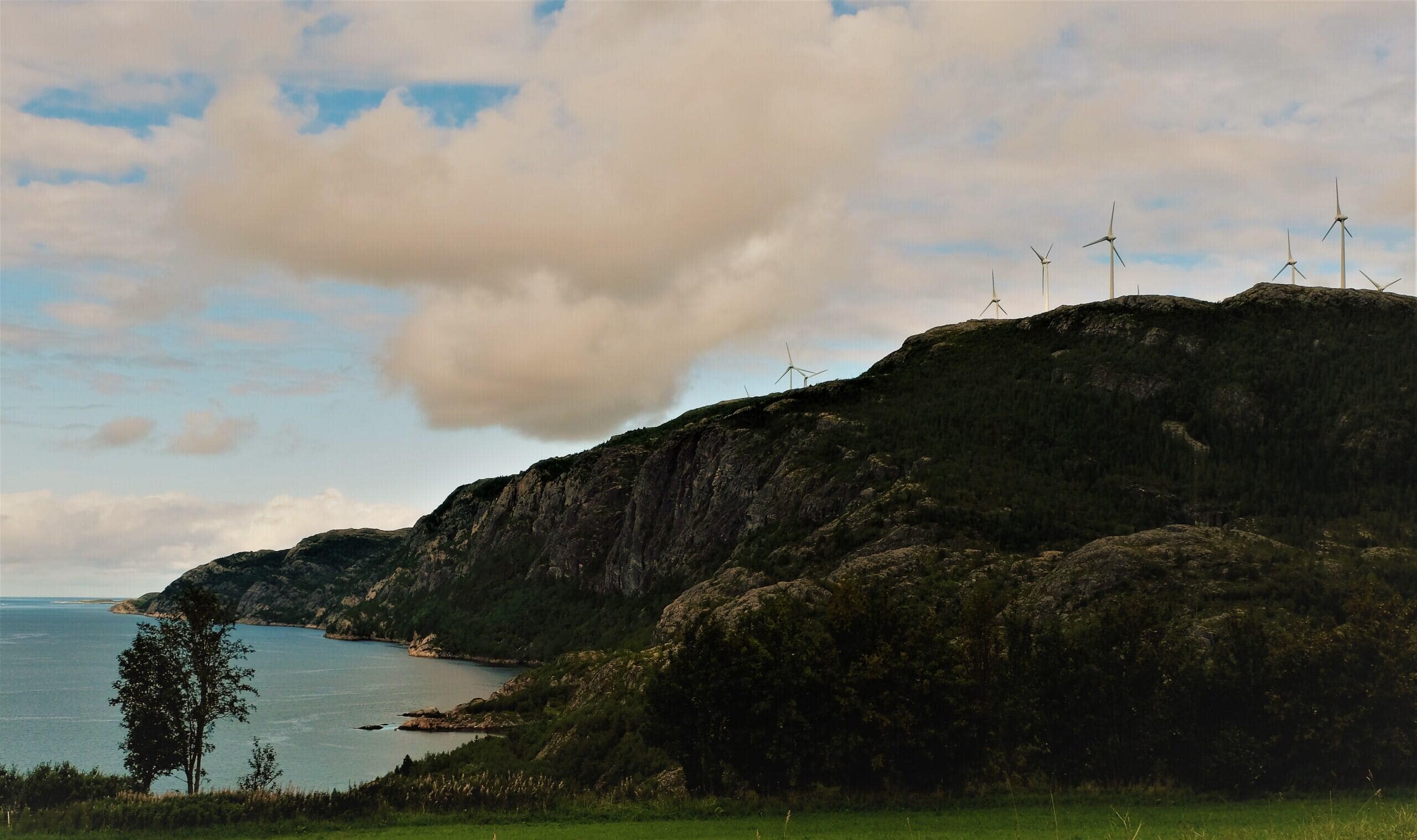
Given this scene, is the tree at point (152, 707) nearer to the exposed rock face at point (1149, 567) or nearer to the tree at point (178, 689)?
the tree at point (178, 689)

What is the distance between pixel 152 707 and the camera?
2840 inches

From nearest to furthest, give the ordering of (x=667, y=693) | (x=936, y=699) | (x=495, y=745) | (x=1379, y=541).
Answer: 1. (x=936, y=699)
2. (x=667, y=693)
3. (x=495, y=745)
4. (x=1379, y=541)

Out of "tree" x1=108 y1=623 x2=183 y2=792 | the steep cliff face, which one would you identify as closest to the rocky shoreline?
the steep cliff face

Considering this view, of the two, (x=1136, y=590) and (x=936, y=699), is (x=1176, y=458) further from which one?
(x=936, y=699)

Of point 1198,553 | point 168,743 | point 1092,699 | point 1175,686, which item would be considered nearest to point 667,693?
point 1092,699

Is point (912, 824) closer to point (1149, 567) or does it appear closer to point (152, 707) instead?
point (152, 707)

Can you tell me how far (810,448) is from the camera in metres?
180

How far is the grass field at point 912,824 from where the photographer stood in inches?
1549

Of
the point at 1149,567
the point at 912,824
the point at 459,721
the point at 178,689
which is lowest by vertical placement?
the point at 459,721

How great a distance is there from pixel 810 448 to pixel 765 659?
125048 mm

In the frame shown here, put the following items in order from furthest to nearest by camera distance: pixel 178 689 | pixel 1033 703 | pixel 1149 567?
pixel 1149 567 < pixel 178 689 < pixel 1033 703

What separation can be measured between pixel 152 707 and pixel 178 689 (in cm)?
196

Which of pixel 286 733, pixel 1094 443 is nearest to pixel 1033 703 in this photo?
pixel 1094 443

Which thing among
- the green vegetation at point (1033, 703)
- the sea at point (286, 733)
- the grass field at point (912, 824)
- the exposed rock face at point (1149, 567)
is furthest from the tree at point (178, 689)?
the exposed rock face at point (1149, 567)
